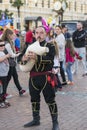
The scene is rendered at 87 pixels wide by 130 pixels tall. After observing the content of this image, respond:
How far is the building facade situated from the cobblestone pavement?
1474 inches

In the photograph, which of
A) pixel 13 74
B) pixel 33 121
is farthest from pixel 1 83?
pixel 33 121

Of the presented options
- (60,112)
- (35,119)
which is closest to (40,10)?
(60,112)

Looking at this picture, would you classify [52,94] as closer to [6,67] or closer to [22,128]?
[22,128]

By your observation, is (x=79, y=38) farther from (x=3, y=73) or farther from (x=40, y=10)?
(x=40, y=10)

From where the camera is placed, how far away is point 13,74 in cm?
1031

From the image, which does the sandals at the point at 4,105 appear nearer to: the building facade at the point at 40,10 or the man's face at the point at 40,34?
the man's face at the point at 40,34

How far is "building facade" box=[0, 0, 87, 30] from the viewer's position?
5628 cm

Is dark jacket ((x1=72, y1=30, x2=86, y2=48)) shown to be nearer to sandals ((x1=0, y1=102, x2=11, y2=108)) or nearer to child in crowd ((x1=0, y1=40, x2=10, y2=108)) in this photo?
child in crowd ((x1=0, y1=40, x2=10, y2=108))

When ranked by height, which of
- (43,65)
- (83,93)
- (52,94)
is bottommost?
(83,93)

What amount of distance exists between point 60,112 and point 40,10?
56.5m

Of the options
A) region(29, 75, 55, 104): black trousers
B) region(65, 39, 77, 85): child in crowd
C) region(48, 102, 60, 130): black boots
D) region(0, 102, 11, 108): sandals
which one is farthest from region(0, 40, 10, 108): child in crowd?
region(65, 39, 77, 85): child in crowd

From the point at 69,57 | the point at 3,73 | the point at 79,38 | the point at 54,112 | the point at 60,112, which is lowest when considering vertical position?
the point at 60,112

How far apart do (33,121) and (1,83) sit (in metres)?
2.18

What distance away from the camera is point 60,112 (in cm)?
846
